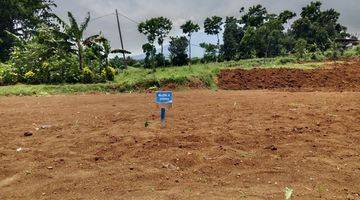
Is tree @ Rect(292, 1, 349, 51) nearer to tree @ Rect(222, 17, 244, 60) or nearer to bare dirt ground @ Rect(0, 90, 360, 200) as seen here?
tree @ Rect(222, 17, 244, 60)

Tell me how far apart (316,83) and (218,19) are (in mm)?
29332

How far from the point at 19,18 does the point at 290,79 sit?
28931 millimetres

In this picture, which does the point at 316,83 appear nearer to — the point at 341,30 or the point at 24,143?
the point at 24,143

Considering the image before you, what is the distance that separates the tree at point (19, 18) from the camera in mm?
39250

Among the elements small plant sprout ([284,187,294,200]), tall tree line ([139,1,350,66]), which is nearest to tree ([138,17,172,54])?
tall tree line ([139,1,350,66])

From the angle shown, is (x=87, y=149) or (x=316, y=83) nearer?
(x=87, y=149)

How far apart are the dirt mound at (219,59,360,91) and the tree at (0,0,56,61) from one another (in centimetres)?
2295

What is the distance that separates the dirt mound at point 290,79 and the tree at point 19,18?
22947mm

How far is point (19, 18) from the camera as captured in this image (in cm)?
4172

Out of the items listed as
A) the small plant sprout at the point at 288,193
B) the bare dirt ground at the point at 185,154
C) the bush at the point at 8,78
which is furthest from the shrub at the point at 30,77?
the small plant sprout at the point at 288,193

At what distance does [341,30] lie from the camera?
5559 cm

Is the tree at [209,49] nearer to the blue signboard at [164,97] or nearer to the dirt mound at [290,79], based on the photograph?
the dirt mound at [290,79]

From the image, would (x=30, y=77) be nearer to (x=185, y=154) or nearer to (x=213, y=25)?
(x=185, y=154)

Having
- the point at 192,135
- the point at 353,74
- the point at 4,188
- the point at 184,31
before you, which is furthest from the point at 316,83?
the point at 184,31
